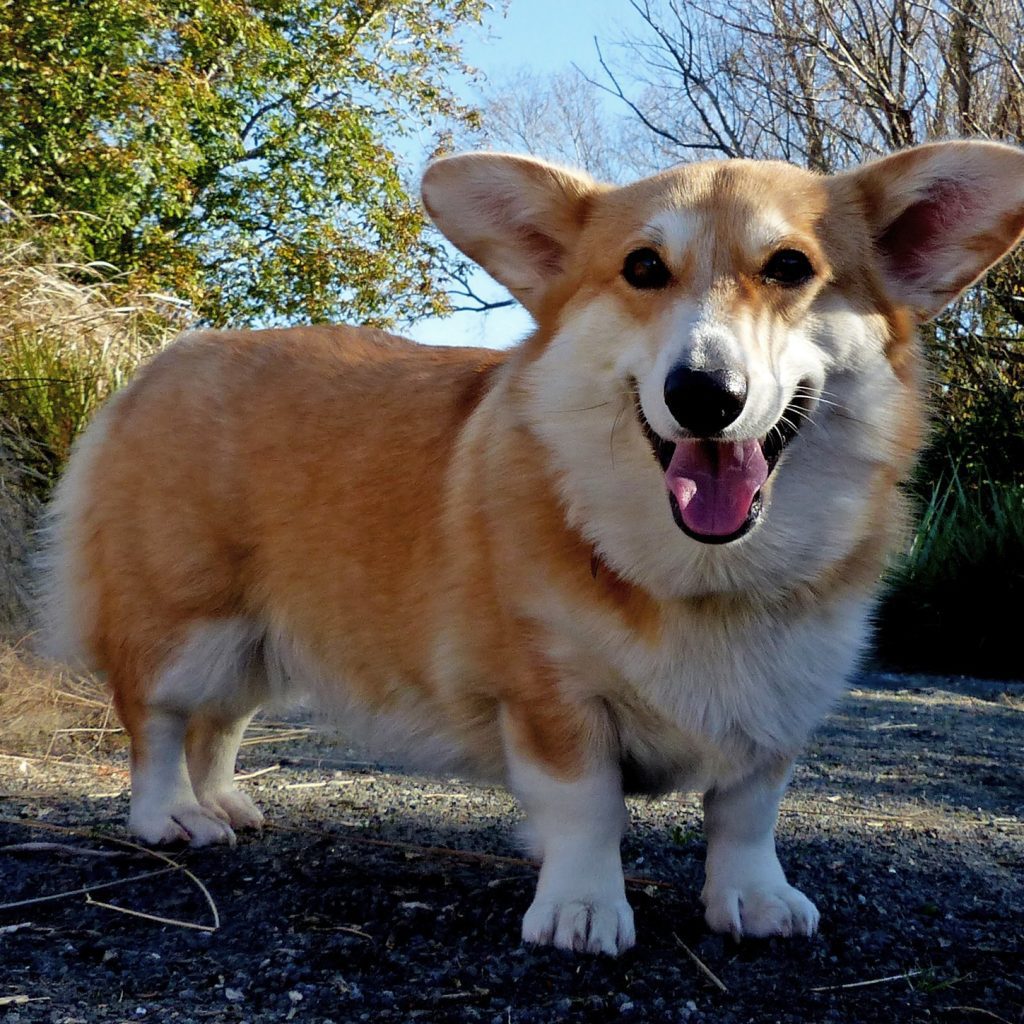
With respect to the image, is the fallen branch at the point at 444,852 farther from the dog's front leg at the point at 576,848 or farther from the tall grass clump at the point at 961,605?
the tall grass clump at the point at 961,605

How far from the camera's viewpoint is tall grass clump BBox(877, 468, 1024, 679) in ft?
24.1

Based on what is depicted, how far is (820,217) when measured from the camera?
2547 mm

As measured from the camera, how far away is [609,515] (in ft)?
7.98

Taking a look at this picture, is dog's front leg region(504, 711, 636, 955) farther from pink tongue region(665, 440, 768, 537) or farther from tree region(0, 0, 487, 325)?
tree region(0, 0, 487, 325)

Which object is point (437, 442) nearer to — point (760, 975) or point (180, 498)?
point (180, 498)

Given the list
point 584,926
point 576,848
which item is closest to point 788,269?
point 576,848

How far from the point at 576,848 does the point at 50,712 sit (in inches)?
123

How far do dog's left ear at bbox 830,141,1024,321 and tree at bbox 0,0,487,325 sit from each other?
12.5m

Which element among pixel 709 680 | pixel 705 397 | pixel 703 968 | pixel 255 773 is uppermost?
pixel 705 397

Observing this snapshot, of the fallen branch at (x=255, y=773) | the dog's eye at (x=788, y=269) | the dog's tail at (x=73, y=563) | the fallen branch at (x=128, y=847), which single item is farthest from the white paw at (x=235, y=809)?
the dog's eye at (x=788, y=269)

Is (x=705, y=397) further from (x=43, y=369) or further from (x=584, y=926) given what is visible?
(x=43, y=369)

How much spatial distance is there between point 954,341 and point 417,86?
550 inches

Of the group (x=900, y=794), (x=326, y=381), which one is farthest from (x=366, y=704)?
(x=900, y=794)

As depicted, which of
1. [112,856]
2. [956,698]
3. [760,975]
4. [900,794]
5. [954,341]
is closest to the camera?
[760,975]
